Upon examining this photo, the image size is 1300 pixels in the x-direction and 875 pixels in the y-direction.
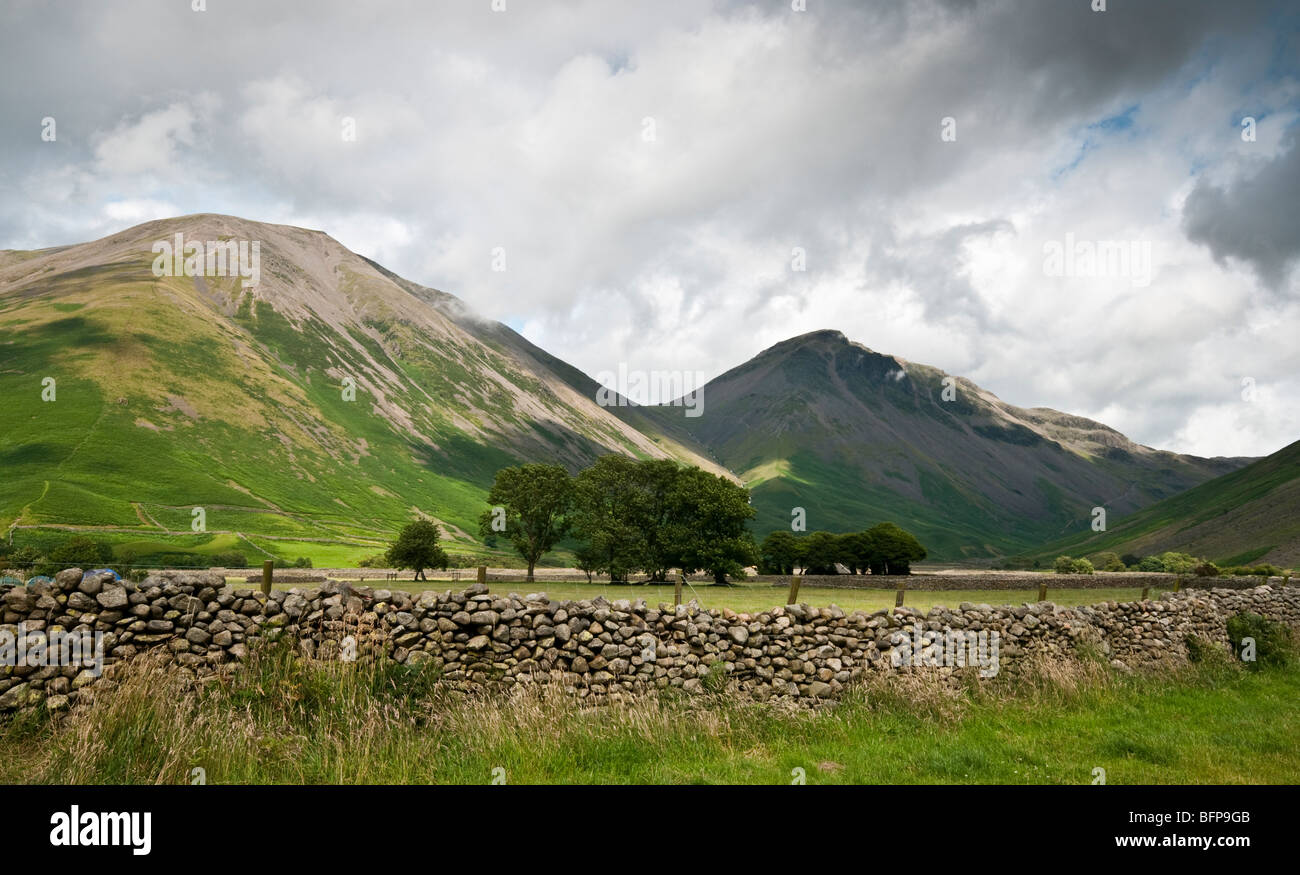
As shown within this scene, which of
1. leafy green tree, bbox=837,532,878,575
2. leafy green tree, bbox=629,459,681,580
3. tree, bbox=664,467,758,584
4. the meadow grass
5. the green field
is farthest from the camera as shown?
leafy green tree, bbox=837,532,878,575

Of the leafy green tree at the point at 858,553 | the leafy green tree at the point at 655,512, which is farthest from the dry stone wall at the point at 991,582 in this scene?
the leafy green tree at the point at 858,553

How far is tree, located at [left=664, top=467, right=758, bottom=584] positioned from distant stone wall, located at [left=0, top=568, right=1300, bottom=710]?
51245 millimetres

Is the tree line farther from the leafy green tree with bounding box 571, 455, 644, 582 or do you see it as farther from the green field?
the green field

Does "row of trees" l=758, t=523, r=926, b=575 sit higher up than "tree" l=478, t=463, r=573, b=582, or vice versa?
"tree" l=478, t=463, r=573, b=582

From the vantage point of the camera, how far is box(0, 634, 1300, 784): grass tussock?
7875mm

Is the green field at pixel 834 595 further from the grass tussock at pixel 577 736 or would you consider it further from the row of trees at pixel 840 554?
the grass tussock at pixel 577 736

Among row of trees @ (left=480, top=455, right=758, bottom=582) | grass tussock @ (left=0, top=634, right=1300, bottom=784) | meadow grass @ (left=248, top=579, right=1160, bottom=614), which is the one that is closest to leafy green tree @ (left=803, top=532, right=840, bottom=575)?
row of trees @ (left=480, top=455, right=758, bottom=582)

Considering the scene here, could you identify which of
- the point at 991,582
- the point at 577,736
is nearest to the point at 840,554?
the point at 991,582

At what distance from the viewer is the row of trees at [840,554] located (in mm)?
88250

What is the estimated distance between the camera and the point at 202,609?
36.2 feet

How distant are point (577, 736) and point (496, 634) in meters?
3.41

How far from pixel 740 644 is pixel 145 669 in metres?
10.1
